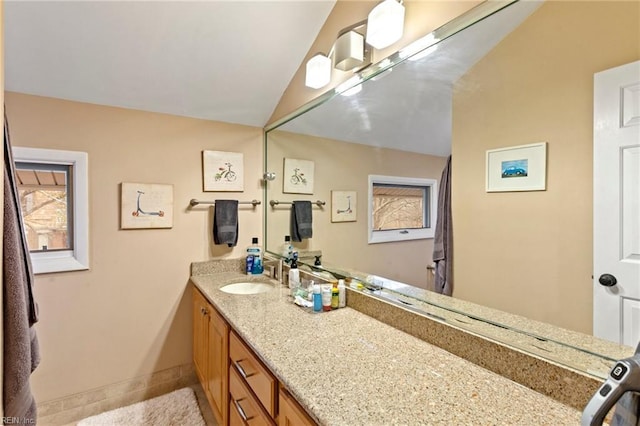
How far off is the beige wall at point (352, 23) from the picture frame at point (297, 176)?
1.18 ft

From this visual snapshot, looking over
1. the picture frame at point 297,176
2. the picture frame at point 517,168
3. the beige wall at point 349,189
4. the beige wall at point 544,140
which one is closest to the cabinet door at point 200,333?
the beige wall at point 349,189

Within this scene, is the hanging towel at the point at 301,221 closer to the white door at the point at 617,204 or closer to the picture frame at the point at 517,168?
the picture frame at the point at 517,168

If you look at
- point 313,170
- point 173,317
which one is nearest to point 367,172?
point 313,170

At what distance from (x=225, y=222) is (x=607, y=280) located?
201cm

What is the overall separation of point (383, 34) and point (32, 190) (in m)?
2.16

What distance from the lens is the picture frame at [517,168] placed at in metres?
0.87

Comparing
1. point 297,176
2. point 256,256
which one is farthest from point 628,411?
point 256,256

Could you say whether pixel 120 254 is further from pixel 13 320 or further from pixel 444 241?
pixel 444 241

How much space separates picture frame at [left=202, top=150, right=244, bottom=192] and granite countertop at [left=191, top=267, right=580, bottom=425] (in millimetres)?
1156

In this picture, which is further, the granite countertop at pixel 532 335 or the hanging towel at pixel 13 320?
the hanging towel at pixel 13 320

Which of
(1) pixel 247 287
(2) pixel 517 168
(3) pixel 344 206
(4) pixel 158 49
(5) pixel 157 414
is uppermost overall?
(4) pixel 158 49

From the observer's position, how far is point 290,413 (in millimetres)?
879

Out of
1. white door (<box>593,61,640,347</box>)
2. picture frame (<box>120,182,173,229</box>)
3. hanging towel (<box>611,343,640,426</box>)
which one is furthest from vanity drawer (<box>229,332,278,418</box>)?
picture frame (<box>120,182,173,229</box>)

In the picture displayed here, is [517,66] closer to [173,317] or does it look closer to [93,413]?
[173,317]
